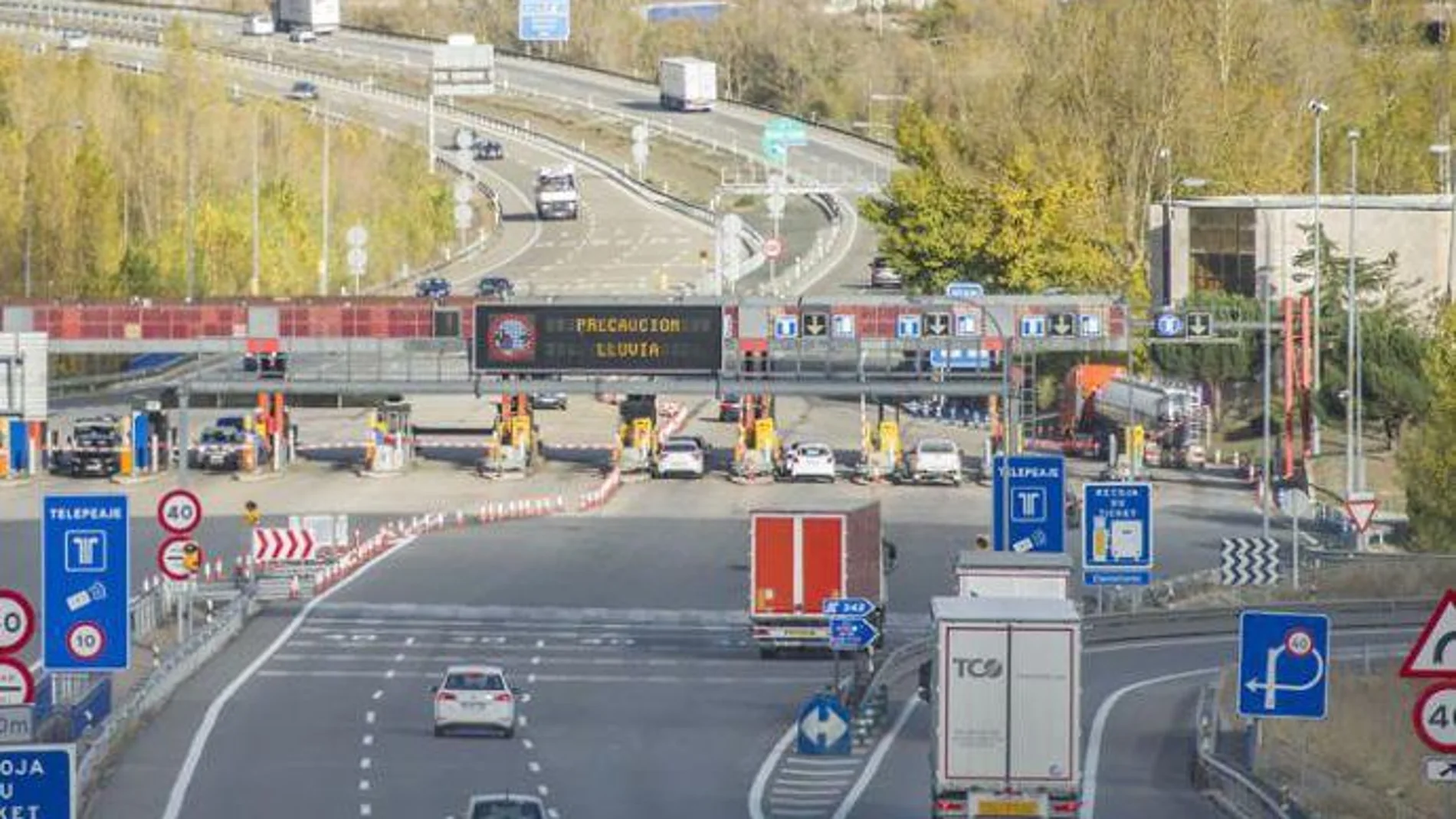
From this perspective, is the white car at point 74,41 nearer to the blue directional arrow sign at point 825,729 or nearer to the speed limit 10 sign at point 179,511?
the speed limit 10 sign at point 179,511

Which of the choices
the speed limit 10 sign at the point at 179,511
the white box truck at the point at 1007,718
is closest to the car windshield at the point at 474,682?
the speed limit 10 sign at the point at 179,511

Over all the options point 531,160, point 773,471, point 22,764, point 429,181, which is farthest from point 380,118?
point 22,764

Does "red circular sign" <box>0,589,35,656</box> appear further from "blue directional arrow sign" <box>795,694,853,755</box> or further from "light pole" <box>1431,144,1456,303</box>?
"light pole" <box>1431,144,1456,303</box>

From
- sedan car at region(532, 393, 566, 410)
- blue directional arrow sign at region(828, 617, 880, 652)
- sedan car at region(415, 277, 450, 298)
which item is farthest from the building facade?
blue directional arrow sign at region(828, 617, 880, 652)

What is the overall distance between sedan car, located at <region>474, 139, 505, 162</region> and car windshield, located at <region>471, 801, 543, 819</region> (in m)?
139

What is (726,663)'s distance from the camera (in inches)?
2680

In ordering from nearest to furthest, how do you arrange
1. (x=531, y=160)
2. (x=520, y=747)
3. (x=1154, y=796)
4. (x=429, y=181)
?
1. (x=1154, y=796)
2. (x=520, y=747)
3. (x=429, y=181)
4. (x=531, y=160)

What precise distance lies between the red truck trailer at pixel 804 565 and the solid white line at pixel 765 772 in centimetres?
628

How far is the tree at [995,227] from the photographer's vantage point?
412 ft

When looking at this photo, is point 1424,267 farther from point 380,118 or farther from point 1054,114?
point 380,118

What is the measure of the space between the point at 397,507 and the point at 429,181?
244 feet

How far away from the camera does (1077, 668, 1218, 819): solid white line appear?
52156 millimetres

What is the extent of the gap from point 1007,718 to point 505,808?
5.91 metres

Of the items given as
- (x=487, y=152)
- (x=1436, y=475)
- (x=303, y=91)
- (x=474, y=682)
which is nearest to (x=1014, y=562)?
(x=474, y=682)
